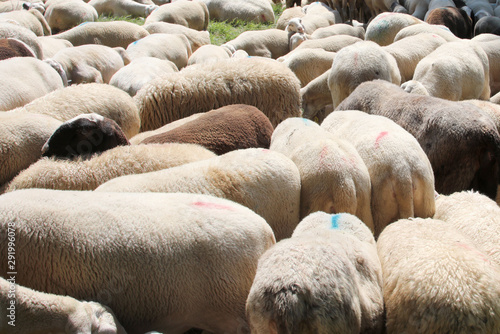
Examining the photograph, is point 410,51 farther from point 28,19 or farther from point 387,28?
point 28,19

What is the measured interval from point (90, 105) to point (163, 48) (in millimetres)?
4053

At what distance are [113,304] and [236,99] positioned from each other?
12.1ft

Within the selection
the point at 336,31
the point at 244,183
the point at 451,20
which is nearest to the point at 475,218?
the point at 244,183

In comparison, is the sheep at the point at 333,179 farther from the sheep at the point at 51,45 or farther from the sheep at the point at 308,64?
the sheep at the point at 51,45

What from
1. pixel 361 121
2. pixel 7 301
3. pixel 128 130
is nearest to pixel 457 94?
pixel 361 121

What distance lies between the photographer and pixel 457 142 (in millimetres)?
4504

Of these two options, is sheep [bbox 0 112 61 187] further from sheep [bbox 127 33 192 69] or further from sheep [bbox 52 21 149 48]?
sheep [bbox 52 21 149 48]

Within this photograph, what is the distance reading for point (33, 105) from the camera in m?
4.99

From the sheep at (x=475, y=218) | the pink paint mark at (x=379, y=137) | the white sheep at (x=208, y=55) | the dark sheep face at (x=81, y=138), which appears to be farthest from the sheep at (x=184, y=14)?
the sheep at (x=475, y=218)

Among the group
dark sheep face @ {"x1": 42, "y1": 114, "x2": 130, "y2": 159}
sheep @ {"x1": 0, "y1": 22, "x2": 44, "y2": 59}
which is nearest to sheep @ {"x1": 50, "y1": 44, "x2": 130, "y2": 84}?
sheep @ {"x1": 0, "y1": 22, "x2": 44, "y2": 59}

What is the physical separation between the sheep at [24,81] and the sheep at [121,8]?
7279 millimetres

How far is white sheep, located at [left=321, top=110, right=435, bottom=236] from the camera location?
151 inches

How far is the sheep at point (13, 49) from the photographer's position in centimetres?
A: 652

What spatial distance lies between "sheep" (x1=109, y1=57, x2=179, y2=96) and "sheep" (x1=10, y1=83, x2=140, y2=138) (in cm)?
108
